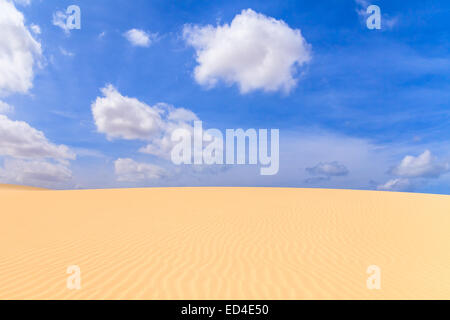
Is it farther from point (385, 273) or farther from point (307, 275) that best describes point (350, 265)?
point (307, 275)

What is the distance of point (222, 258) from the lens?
21.4 ft

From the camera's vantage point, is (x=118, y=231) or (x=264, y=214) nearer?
(x=118, y=231)

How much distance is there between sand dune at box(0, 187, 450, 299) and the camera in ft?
15.8

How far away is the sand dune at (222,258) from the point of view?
480cm

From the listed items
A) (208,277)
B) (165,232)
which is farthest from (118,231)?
(208,277)

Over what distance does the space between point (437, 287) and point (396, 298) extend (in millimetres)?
1211

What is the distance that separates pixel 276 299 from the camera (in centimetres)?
447

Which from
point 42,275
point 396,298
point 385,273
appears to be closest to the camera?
point 396,298

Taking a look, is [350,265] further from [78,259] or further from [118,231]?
[118,231]

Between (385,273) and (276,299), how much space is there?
9.96 feet
